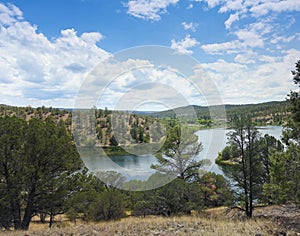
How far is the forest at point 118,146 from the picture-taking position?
10553 mm

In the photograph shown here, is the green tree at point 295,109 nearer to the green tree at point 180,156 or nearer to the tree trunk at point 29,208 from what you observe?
the green tree at point 180,156

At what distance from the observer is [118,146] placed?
1302 centimetres

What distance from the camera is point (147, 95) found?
10320 mm

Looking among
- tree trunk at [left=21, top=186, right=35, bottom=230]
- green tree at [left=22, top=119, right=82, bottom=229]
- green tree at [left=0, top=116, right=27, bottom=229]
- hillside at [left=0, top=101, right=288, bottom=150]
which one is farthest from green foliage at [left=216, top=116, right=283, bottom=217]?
green tree at [left=0, top=116, right=27, bottom=229]

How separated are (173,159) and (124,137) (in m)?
6.44

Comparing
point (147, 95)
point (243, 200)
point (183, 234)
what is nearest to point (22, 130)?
point (147, 95)

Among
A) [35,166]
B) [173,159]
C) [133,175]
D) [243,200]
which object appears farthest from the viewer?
[133,175]

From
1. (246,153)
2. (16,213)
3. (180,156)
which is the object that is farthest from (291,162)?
(16,213)

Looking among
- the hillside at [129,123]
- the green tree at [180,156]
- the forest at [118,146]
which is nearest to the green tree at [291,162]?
the forest at [118,146]

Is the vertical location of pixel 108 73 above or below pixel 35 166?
above

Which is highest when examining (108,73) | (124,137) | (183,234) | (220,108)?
(108,73)

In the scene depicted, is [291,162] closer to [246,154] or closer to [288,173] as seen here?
[288,173]

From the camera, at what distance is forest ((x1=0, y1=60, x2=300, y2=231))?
1055 cm

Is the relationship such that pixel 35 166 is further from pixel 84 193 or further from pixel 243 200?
pixel 243 200
